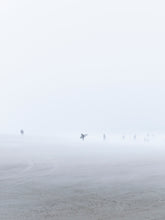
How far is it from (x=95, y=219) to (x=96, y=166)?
1602 cm

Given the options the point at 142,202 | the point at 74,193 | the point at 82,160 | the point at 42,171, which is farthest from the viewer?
the point at 82,160

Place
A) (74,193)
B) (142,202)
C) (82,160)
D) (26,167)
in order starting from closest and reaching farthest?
1. (142,202)
2. (74,193)
3. (26,167)
4. (82,160)

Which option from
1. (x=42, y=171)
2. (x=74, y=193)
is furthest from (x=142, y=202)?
(x=42, y=171)

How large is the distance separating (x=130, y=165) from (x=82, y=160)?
451cm

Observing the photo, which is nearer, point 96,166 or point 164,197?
point 164,197

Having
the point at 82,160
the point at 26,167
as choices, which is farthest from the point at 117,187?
the point at 82,160

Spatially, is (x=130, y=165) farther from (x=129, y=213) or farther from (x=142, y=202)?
(x=129, y=213)

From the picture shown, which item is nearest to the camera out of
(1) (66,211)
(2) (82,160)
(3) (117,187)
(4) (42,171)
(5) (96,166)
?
(1) (66,211)

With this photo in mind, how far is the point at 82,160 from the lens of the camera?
1359 inches

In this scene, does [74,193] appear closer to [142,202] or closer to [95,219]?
[142,202]

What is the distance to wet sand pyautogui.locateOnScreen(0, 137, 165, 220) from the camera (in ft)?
50.2

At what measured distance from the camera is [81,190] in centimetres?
1997

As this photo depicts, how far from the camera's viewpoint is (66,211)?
51.2ft

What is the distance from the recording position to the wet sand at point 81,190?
50.2 feet
